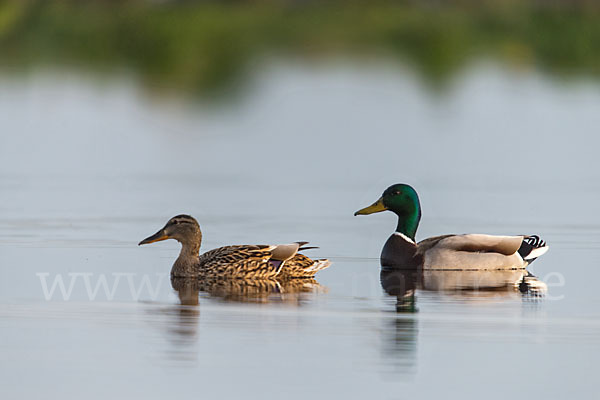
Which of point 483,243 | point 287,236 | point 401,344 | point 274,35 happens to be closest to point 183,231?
point 287,236

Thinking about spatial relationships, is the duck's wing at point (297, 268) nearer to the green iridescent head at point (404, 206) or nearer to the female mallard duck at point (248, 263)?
the female mallard duck at point (248, 263)

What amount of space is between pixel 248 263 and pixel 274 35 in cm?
3360

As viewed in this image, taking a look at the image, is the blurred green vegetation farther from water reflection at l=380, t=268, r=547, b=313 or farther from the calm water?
water reflection at l=380, t=268, r=547, b=313

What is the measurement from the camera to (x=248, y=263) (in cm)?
1067

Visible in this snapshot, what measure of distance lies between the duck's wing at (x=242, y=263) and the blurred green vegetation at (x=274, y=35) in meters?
20.9

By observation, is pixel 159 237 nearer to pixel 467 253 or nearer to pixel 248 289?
pixel 248 289

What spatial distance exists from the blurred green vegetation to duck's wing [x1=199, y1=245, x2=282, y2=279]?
20922mm

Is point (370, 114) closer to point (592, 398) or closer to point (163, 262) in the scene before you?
point (163, 262)

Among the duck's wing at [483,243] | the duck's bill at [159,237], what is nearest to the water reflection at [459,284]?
the duck's wing at [483,243]

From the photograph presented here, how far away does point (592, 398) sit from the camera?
744 cm

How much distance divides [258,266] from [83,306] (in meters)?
1.54

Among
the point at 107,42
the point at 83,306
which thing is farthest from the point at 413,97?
the point at 83,306

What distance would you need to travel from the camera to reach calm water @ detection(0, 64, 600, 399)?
311 inches

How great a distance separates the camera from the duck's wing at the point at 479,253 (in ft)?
Answer: 38.0
